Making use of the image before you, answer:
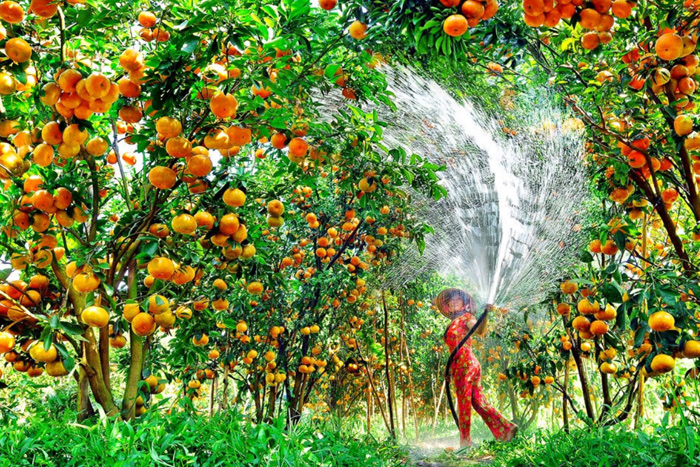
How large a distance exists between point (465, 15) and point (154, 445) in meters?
1.76

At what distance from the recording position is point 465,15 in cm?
145

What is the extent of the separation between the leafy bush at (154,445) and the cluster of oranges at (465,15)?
1543 millimetres

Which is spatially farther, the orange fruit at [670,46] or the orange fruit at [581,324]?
the orange fruit at [581,324]

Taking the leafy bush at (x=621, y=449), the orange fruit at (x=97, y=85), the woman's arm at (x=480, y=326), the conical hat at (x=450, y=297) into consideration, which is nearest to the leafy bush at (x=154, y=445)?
the leafy bush at (x=621, y=449)

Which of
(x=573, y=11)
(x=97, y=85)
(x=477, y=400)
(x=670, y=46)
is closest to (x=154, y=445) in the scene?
(x=97, y=85)

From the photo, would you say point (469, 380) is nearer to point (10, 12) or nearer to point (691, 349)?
point (691, 349)

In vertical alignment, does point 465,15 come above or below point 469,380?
above

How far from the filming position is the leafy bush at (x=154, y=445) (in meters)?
1.72

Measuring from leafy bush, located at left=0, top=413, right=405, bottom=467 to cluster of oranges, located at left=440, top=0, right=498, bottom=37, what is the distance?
1543 millimetres

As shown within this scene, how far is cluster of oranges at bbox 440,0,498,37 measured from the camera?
1403 mm

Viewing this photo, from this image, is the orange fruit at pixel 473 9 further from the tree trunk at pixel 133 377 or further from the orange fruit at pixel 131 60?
the tree trunk at pixel 133 377

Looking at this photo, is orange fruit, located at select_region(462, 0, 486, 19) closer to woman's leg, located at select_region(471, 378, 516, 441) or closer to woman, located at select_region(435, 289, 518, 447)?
woman, located at select_region(435, 289, 518, 447)

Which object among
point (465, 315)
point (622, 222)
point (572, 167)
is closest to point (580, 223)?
point (572, 167)

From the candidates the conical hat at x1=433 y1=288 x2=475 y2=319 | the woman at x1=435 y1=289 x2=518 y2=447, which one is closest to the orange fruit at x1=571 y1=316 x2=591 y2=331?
the woman at x1=435 y1=289 x2=518 y2=447
